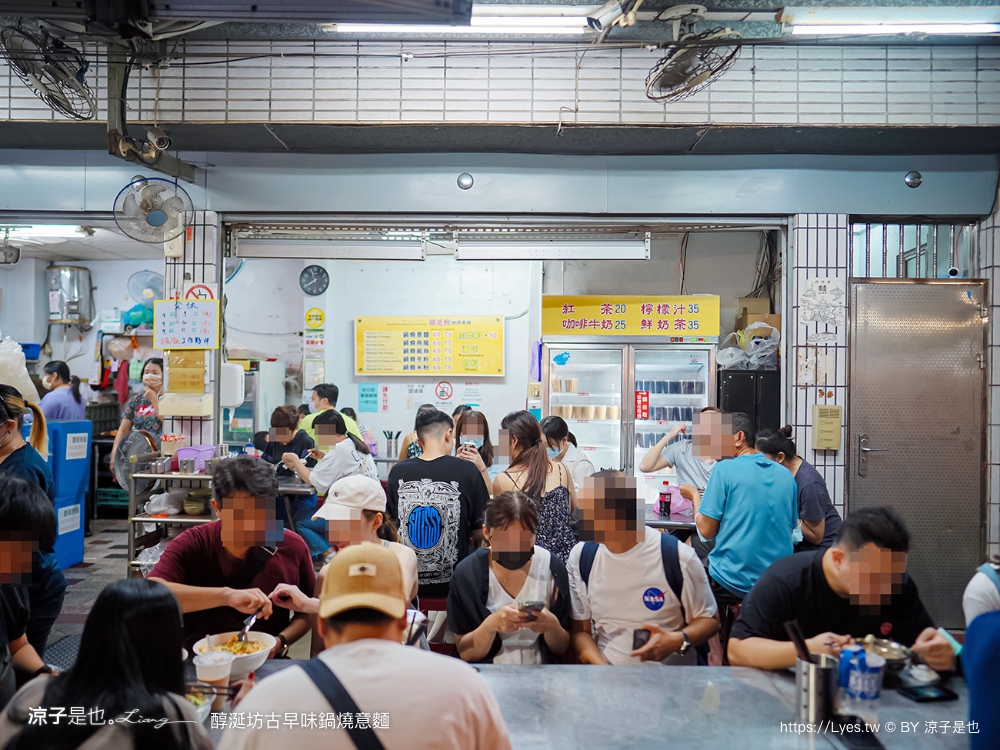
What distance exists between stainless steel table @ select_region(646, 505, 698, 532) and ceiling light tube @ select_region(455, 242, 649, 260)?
2112 millimetres

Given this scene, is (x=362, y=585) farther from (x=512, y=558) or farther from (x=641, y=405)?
(x=641, y=405)

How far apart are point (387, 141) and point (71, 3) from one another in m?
2.48

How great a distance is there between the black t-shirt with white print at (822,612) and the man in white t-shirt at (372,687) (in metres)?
1.30

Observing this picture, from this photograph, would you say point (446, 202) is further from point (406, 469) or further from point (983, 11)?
point (983, 11)

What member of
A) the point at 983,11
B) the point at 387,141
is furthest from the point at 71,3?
the point at 983,11

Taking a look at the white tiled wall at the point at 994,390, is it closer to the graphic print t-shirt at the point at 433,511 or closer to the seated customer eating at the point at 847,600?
the seated customer eating at the point at 847,600

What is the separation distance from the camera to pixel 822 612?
232 centimetres

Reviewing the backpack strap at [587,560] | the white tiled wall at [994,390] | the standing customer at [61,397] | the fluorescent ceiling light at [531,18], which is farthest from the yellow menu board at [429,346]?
the backpack strap at [587,560]

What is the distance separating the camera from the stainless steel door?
A: 513 cm

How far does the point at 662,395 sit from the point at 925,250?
277 centimetres

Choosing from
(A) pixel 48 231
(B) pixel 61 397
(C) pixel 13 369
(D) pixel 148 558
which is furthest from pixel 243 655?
(B) pixel 61 397

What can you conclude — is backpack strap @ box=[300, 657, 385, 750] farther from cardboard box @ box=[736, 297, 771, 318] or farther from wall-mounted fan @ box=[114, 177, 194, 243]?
cardboard box @ box=[736, 297, 771, 318]

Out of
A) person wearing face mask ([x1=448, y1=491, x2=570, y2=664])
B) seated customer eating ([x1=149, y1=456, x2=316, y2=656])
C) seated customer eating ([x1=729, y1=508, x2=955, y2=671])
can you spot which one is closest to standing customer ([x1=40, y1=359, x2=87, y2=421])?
seated customer eating ([x1=149, y1=456, x2=316, y2=656])

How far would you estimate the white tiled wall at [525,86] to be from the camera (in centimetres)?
458
